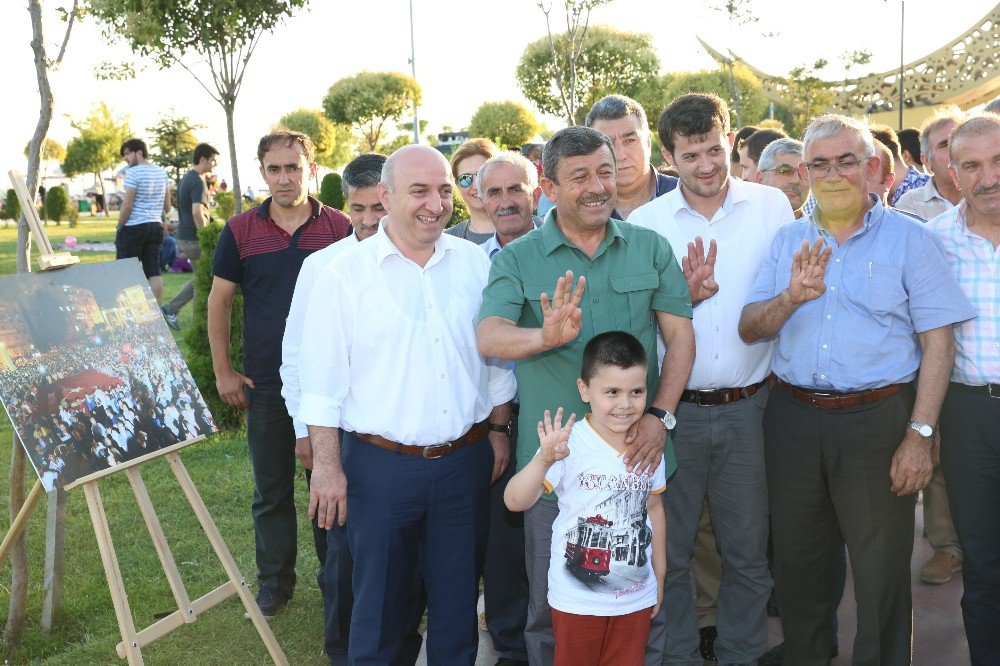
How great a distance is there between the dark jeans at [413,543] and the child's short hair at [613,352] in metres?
0.66

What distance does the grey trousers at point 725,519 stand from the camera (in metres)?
3.72

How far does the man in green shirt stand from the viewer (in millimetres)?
3193

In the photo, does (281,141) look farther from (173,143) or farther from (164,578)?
(173,143)

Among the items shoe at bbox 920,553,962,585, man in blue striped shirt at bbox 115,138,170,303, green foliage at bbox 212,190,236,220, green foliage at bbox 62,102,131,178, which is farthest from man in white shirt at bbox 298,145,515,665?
green foliage at bbox 62,102,131,178

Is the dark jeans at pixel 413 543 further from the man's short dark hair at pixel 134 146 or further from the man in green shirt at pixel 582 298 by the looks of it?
the man's short dark hair at pixel 134 146

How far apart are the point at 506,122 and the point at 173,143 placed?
51.8ft

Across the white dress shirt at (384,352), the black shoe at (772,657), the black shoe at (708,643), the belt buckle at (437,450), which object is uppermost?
the white dress shirt at (384,352)

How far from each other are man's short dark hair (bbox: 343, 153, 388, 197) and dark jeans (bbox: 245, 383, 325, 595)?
1.13 metres

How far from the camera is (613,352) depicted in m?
Result: 3.04

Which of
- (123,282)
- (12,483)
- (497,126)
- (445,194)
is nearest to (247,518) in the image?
(12,483)

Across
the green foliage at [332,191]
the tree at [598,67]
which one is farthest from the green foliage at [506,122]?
the green foliage at [332,191]

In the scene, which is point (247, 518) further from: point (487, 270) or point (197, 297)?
point (487, 270)

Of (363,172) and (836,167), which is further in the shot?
(363,172)

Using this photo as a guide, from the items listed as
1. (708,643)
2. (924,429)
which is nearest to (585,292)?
(924,429)
